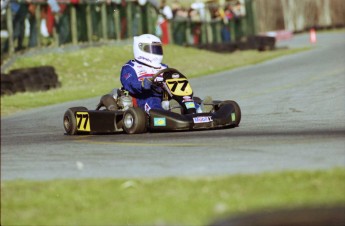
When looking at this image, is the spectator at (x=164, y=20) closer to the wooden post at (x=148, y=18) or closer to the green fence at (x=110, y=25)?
the green fence at (x=110, y=25)

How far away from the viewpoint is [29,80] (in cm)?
2173

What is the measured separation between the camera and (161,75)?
40.9ft

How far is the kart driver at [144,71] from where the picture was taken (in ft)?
41.3

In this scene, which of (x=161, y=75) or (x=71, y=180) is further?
(x=161, y=75)

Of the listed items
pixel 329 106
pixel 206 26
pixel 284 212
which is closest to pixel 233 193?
pixel 284 212

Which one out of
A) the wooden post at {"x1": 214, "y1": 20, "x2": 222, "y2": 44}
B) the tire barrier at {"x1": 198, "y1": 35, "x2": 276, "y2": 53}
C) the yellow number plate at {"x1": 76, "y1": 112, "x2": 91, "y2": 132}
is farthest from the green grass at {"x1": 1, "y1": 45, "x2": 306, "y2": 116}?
the yellow number plate at {"x1": 76, "y1": 112, "x2": 91, "y2": 132}

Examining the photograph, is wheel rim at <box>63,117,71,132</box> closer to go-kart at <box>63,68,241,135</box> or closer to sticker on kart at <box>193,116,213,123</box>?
go-kart at <box>63,68,241,135</box>

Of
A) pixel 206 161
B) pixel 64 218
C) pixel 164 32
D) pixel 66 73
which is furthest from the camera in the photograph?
pixel 164 32

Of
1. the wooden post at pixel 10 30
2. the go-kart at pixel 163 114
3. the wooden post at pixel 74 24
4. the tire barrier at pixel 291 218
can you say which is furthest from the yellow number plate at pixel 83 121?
the wooden post at pixel 74 24

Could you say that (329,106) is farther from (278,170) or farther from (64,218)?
(64,218)

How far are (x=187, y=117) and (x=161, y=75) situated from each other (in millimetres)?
814

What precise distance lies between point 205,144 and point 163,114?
174cm

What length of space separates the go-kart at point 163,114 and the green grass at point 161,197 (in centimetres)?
436

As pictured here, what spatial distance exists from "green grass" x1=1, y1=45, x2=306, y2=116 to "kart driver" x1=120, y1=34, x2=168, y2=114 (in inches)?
230
